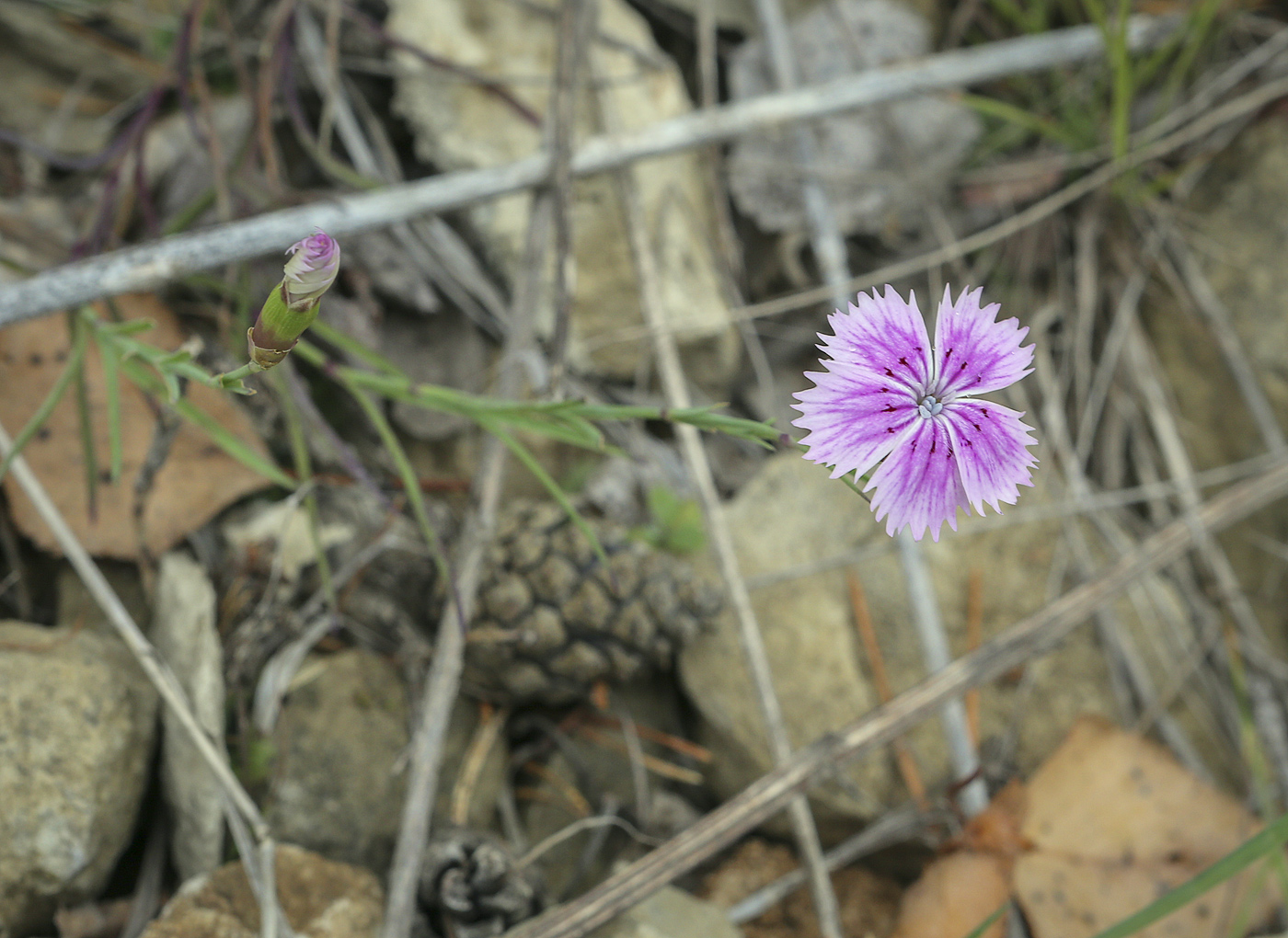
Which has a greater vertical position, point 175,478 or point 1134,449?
point 175,478

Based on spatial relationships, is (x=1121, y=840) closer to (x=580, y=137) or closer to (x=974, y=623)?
(x=974, y=623)

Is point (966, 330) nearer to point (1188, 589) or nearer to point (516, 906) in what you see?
point (516, 906)

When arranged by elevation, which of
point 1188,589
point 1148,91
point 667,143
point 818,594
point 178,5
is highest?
point 178,5

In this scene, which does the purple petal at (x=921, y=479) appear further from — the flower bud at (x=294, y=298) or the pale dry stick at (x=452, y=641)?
the pale dry stick at (x=452, y=641)

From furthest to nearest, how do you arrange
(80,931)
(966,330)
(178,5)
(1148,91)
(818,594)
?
(1148,91)
(178,5)
(818,594)
(80,931)
(966,330)

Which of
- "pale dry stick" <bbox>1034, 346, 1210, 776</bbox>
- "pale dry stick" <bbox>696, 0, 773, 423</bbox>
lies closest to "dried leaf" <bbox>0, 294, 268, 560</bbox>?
"pale dry stick" <bbox>696, 0, 773, 423</bbox>

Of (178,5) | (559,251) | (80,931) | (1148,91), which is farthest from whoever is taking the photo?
(1148,91)

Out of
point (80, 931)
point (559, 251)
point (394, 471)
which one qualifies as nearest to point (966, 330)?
point (559, 251)
